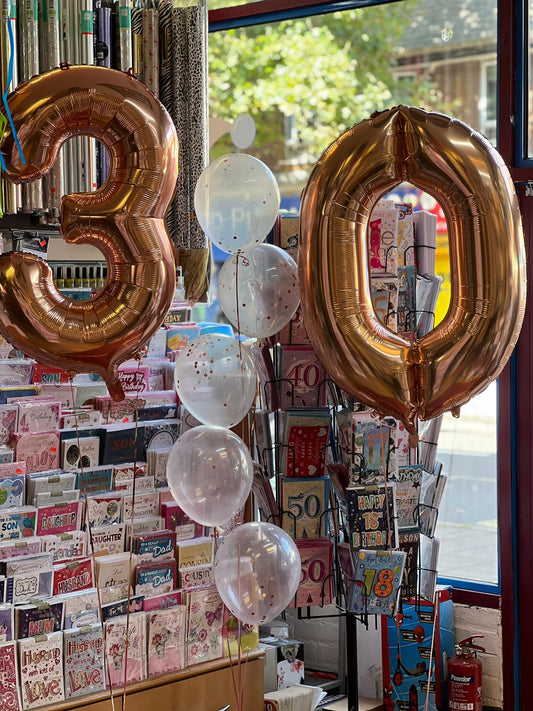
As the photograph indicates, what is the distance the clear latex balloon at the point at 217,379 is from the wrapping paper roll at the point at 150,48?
80 cm

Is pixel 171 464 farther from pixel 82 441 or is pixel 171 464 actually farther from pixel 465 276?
pixel 465 276

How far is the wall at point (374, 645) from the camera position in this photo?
329 centimetres

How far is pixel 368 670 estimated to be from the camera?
11.1 ft

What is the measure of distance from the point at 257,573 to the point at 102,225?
3.52ft

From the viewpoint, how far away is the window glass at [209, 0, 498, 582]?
11.4ft

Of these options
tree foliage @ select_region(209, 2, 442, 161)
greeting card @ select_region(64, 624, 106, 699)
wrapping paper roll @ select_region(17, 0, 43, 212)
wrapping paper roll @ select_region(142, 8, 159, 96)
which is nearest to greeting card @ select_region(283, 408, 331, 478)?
greeting card @ select_region(64, 624, 106, 699)

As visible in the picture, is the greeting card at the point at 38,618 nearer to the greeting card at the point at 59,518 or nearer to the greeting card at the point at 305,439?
the greeting card at the point at 59,518

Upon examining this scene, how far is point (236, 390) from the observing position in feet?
8.30

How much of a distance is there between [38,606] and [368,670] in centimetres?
136

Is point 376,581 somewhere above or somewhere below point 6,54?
below

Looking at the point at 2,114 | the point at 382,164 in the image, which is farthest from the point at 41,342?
the point at 382,164

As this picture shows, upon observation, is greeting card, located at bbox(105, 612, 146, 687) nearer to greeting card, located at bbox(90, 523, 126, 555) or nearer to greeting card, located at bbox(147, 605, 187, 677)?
greeting card, located at bbox(147, 605, 187, 677)

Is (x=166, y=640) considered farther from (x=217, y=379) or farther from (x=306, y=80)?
(x=306, y=80)

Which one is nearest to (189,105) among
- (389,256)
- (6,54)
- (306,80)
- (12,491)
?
(6,54)
